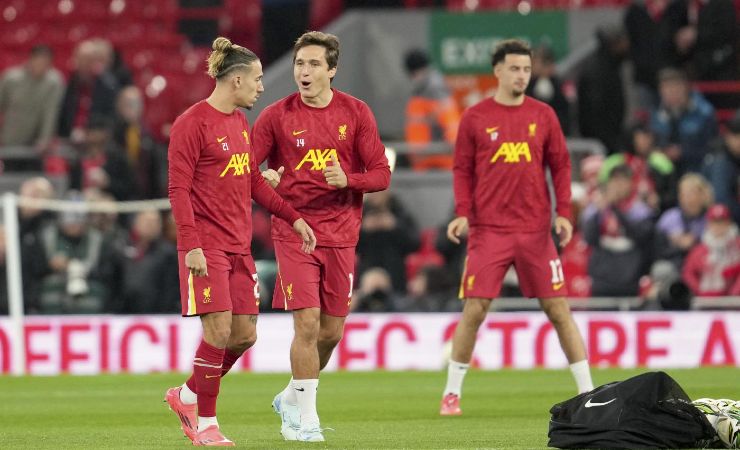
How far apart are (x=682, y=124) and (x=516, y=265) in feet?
27.0

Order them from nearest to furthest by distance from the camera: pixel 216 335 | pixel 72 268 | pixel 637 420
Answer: pixel 637 420 → pixel 216 335 → pixel 72 268

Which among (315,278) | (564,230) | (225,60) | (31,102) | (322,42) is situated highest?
(322,42)

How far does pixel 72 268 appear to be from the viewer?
17984mm

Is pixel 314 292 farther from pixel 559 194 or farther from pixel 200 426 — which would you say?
pixel 559 194

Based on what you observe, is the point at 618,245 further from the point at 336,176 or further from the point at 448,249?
the point at 336,176

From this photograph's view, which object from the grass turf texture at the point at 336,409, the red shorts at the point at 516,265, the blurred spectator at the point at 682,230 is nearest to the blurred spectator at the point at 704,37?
the blurred spectator at the point at 682,230

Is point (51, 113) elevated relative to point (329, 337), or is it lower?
elevated

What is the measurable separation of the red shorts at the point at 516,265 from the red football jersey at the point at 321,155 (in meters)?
1.84

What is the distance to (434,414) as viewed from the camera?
11656 mm

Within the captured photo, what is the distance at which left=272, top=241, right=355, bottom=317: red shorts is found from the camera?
31.3ft

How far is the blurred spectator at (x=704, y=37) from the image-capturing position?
20.1 metres

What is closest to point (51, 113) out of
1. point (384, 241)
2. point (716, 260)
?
point (384, 241)

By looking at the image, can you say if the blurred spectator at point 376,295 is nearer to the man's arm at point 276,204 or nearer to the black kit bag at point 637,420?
the man's arm at point 276,204

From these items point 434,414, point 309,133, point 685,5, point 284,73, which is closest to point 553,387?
point 434,414
